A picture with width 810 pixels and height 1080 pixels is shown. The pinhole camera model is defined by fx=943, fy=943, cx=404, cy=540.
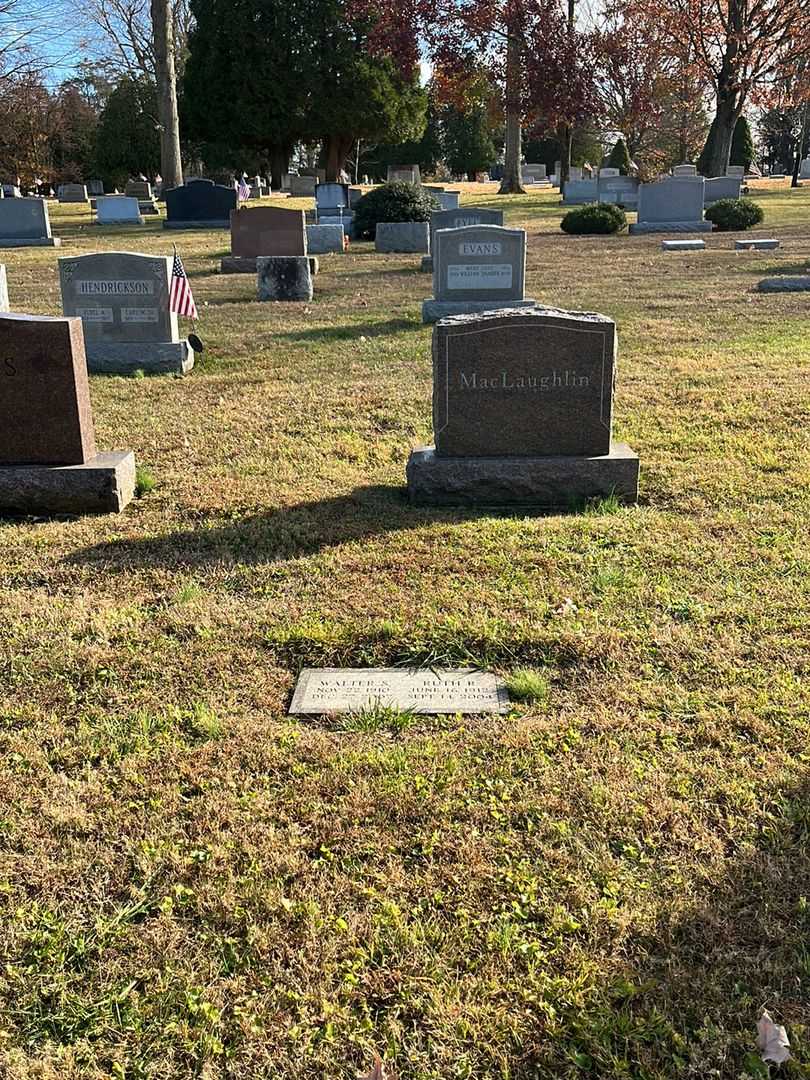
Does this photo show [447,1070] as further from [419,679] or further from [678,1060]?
[419,679]

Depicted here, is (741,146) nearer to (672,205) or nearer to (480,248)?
(672,205)

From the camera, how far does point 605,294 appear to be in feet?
44.8

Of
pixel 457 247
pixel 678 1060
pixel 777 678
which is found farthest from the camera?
pixel 457 247

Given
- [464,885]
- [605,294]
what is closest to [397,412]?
[464,885]

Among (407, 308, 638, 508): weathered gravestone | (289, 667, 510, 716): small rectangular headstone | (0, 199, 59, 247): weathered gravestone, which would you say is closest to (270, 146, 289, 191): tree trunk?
(0, 199, 59, 247): weathered gravestone

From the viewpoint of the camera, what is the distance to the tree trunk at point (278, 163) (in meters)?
43.3

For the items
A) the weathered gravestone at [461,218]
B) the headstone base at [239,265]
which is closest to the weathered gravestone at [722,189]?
the weathered gravestone at [461,218]

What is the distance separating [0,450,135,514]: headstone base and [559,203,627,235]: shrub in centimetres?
2078

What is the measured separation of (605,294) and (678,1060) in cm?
1271

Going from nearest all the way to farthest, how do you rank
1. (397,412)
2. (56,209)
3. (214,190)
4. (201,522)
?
(201,522)
(397,412)
(214,190)
(56,209)

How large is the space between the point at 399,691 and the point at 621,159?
45.7 metres

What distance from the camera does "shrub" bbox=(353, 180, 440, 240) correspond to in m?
21.3

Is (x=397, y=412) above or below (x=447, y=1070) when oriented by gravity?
above

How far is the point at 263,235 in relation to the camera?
17875 millimetres
